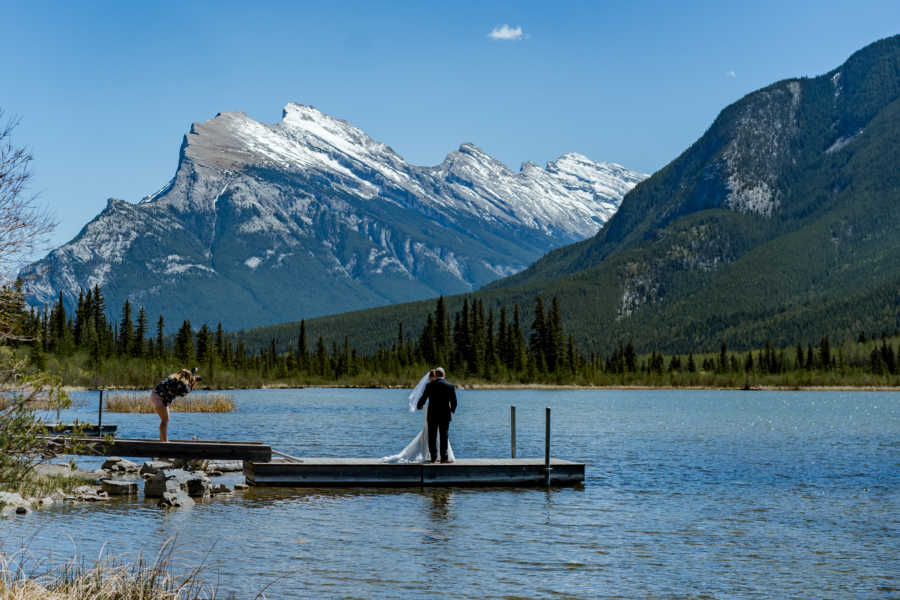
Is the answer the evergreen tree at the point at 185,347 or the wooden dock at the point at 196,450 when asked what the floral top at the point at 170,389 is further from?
the evergreen tree at the point at 185,347

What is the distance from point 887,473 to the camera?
4353 cm

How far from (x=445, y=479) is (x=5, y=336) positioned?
20.7 metres

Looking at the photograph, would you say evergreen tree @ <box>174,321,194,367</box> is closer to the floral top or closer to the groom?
the floral top

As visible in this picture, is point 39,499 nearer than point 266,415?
Yes

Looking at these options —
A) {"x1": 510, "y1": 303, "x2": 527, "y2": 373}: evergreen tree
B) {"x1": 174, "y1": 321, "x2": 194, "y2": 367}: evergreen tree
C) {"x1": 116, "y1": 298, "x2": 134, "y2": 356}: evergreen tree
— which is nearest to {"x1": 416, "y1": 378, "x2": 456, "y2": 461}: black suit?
{"x1": 174, "y1": 321, "x2": 194, "y2": 367}: evergreen tree

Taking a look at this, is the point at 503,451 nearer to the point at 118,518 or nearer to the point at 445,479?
the point at 445,479

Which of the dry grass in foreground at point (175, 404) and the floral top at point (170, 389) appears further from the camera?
the dry grass in foreground at point (175, 404)

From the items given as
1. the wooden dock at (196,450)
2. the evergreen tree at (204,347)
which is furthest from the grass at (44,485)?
the evergreen tree at (204,347)

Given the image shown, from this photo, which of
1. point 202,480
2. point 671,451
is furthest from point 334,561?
point 671,451

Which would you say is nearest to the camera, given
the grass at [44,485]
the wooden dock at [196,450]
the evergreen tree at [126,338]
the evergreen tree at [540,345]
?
the grass at [44,485]

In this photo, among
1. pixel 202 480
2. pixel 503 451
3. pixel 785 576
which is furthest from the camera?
pixel 503 451

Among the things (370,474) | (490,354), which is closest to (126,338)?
(490,354)

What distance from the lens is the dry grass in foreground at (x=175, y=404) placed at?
269 feet

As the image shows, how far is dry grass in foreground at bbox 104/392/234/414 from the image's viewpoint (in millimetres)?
82062
